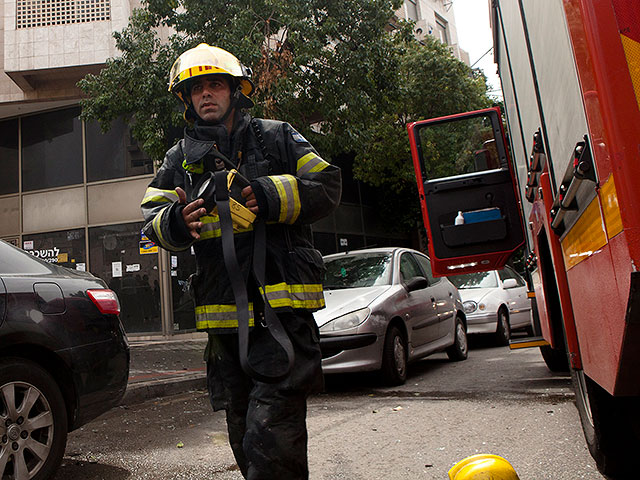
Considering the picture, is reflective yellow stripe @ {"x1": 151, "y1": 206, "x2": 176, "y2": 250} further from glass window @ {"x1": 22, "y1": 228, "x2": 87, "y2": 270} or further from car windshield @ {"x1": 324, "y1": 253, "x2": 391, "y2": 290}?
glass window @ {"x1": 22, "y1": 228, "x2": 87, "y2": 270}

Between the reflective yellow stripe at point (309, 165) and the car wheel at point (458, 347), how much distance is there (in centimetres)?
631

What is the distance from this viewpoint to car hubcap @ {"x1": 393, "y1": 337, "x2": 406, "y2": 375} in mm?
6461

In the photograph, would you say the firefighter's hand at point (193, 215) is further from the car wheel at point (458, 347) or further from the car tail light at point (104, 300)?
the car wheel at point (458, 347)

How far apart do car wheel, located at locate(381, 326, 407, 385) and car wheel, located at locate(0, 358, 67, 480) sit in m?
3.51

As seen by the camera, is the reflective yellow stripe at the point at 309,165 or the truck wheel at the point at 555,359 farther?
the truck wheel at the point at 555,359

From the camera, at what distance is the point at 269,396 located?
212cm

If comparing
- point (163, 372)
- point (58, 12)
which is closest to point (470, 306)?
point (163, 372)

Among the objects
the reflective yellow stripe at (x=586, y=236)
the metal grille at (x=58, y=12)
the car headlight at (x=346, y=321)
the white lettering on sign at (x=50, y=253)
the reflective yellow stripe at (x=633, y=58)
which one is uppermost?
the metal grille at (x=58, y=12)

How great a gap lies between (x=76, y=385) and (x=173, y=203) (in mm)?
1820

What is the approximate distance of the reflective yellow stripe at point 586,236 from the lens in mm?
1689

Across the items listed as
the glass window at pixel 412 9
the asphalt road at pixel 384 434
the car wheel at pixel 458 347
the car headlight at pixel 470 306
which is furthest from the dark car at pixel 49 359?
the glass window at pixel 412 9

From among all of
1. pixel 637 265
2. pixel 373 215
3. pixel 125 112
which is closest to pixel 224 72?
pixel 637 265

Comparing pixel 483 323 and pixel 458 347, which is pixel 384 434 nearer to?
pixel 458 347

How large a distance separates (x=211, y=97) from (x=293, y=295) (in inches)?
34.2
